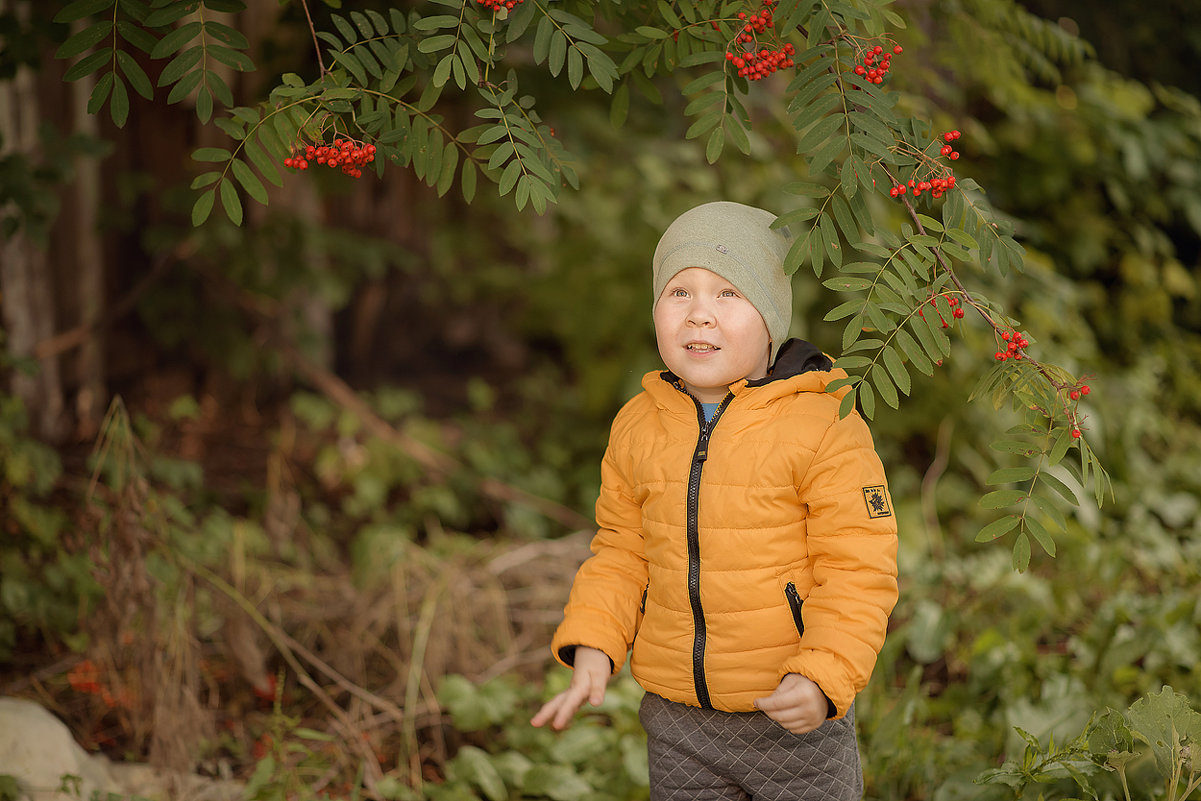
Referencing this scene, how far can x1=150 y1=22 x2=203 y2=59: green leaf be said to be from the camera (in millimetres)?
1819

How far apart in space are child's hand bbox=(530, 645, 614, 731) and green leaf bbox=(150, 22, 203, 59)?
1.38 meters

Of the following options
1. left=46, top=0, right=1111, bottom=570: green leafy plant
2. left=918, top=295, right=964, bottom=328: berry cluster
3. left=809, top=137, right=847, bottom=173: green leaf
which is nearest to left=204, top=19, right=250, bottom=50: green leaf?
left=46, top=0, right=1111, bottom=570: green leafy plant

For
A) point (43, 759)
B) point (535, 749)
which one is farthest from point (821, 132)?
point (43, 759)

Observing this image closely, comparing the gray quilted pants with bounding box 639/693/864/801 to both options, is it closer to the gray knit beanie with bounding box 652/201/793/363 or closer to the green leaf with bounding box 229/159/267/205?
the gray knit beanie with bounding box 652/201/793/363

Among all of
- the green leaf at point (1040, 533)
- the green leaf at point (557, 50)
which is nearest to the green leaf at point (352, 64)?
the green leaf at point (557, 50)

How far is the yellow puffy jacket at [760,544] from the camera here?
5.60 feet

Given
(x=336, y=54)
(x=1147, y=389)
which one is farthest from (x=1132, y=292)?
(x=336, y=54)

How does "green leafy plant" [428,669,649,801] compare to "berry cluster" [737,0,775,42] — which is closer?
"berry cluster" [737,0,775,42]

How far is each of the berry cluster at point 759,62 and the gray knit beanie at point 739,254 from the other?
246 mm

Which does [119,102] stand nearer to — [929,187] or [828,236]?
[828,236]

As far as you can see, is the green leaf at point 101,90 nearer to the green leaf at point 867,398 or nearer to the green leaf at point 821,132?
the green leaf at point 821,132

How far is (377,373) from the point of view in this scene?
6.63 m

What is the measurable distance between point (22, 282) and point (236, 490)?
1.26 m

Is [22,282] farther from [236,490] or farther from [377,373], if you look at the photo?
[377,373]
